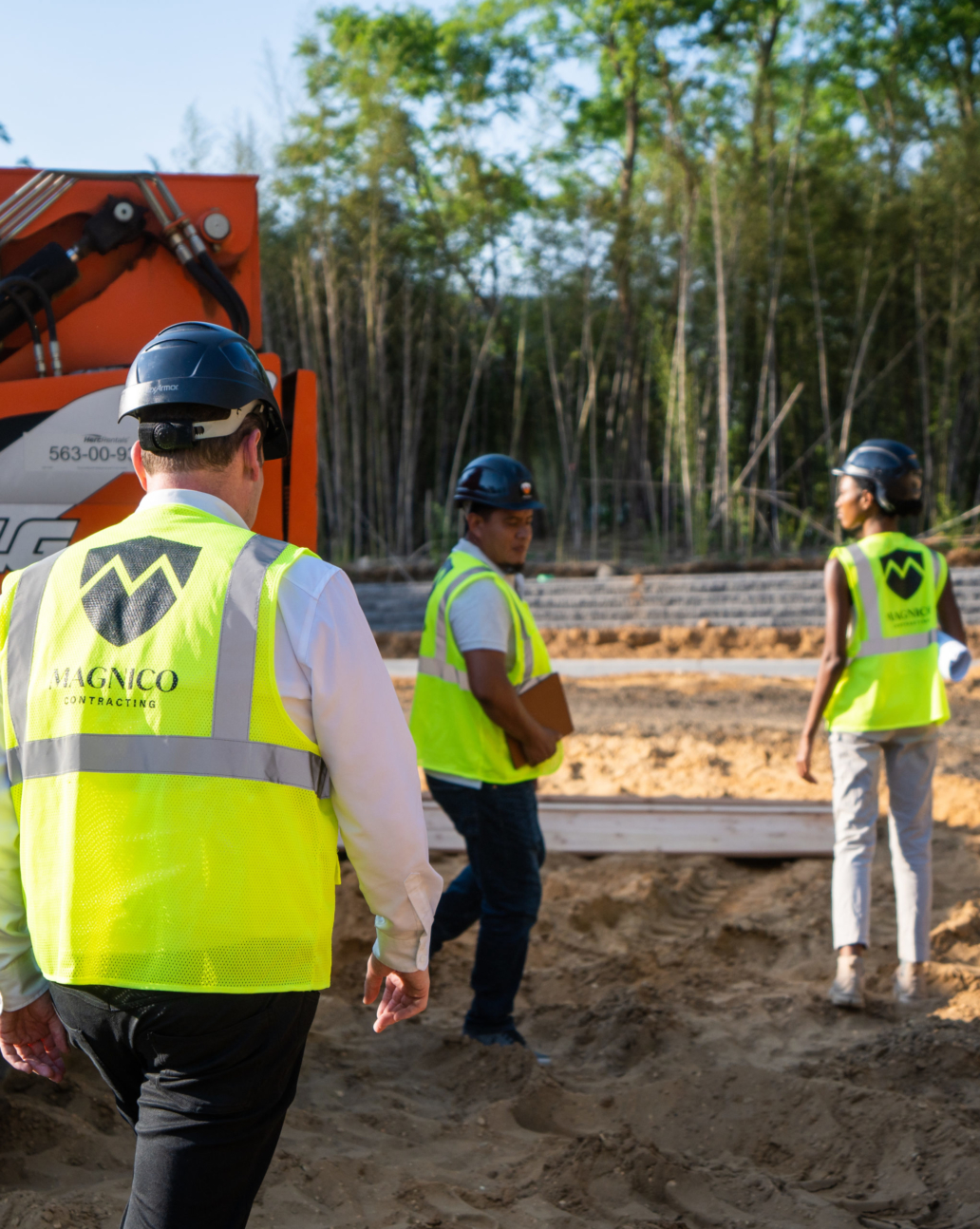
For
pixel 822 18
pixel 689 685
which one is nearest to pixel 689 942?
pixel 689 685

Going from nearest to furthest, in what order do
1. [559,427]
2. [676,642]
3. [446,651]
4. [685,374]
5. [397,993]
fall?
[397,993], [446,651], [676,642], [685,374], [559,427]

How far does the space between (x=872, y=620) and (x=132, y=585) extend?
2.90 meters

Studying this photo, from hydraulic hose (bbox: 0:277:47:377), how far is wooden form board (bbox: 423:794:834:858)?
2.97 metres

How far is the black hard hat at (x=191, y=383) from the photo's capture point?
1626 mm

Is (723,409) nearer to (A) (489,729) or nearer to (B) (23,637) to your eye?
(A) (489,729)

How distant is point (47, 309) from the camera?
323 centimetres

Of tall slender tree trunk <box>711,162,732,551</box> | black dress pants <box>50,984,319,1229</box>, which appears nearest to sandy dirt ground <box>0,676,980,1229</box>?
black dress pants <box>50,984,319,1229</box>

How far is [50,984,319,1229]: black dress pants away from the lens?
144 cm

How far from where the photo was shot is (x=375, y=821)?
159 centimetres

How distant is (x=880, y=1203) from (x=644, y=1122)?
2.18ft

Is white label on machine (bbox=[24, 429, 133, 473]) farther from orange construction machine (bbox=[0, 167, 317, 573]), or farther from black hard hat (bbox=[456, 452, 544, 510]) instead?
black hard hat (bbox=[456, 452, 544, 510])

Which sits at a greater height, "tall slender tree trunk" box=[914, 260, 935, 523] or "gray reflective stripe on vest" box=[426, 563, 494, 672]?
"tall slender tree trunk" box=[914, 260, 935, 523]

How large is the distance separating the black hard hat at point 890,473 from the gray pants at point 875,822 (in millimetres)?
799

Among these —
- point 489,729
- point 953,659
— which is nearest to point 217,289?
point 489,729
